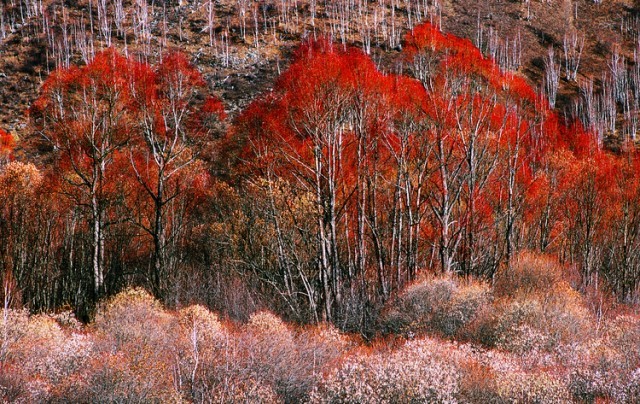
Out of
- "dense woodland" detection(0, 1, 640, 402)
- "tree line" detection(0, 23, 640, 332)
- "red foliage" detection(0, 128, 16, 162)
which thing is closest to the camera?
"dense woodland" detection(0, 1, 640, 402)

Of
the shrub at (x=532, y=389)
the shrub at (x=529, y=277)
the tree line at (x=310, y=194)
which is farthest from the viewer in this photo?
the tree line at (x=310, y=194)

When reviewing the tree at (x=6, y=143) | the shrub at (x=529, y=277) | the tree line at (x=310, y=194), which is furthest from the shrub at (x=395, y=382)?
the tree at (x=6, y=143)

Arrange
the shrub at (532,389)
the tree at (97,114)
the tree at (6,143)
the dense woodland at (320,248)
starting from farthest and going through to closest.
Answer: the tree at (6,143) → the tree at (97,114) → the dense woodland at (320,248) → the shrub at (532,389)

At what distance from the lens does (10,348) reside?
579 inches

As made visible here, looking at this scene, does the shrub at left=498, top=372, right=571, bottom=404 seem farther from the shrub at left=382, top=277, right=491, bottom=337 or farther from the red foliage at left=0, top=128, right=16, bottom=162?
the red foliage at left=0, top=128, right=16, bottom=162

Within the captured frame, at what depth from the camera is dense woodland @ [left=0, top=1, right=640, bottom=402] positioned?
41.1 ft

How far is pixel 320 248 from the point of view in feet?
80.6

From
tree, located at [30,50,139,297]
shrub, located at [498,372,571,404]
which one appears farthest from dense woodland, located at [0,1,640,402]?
tree, located at [30,50,139,297]

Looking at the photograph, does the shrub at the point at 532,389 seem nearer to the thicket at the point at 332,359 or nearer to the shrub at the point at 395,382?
the thicket at the point at 332,359

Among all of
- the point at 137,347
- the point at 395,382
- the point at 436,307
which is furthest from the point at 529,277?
the point at 137,347

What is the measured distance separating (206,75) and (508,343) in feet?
193

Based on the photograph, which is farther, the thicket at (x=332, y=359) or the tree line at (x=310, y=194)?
the tree line at (x=310, y=194)

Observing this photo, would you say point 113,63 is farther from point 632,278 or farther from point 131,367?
point 632,278

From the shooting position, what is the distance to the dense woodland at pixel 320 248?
41.1 feet
